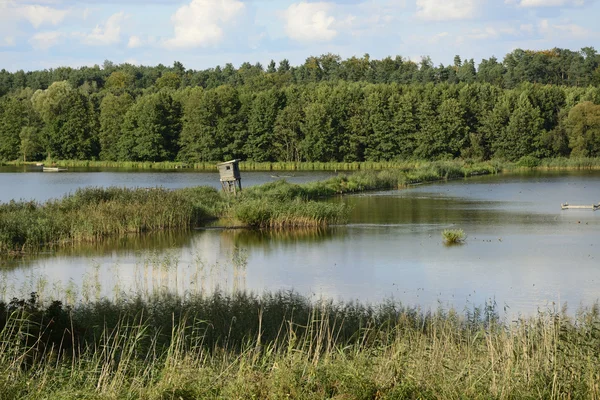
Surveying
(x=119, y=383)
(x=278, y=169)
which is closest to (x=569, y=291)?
(x=119, y=383)

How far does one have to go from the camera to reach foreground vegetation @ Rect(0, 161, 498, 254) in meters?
22.6

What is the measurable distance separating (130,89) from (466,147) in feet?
161

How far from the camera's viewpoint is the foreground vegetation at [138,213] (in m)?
22.6

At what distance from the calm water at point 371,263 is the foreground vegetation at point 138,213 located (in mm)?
990

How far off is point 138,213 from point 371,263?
919 centimetres

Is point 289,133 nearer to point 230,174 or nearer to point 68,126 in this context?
point 68,126

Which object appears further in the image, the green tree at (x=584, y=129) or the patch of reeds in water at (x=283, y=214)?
the green tree at (x=584, y=129)

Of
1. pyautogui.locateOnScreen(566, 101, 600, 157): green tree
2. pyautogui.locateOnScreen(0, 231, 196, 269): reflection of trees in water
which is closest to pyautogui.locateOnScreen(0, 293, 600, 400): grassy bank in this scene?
pyautogui.locateOnScreen(0, 231, 196, 269): reflection of trees in water

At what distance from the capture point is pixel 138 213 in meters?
25.9

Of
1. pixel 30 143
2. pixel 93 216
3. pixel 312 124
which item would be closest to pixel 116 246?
pixel 93 216

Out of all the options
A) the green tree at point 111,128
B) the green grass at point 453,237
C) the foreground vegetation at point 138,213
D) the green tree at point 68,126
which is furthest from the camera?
the green tree at point 111,128

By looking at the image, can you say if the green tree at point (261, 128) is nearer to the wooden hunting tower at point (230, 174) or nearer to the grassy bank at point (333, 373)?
the wooden hunting tower at point (230, 174)

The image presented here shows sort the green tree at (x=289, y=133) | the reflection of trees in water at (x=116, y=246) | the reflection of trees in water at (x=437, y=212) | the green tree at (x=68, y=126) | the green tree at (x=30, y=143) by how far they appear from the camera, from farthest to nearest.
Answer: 1. the green tree at (x=30, y=143)
2. the green tree at (x=68, y=126)
3. the green tree at (x=289, y=133)
4. the reflection of trees in water at (x=437, y=212)
5. the reflection of trees in water at (x=116, y=246)

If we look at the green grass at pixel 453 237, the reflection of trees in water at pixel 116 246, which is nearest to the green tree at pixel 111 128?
the reflection of trees in water at pixel 116 246
